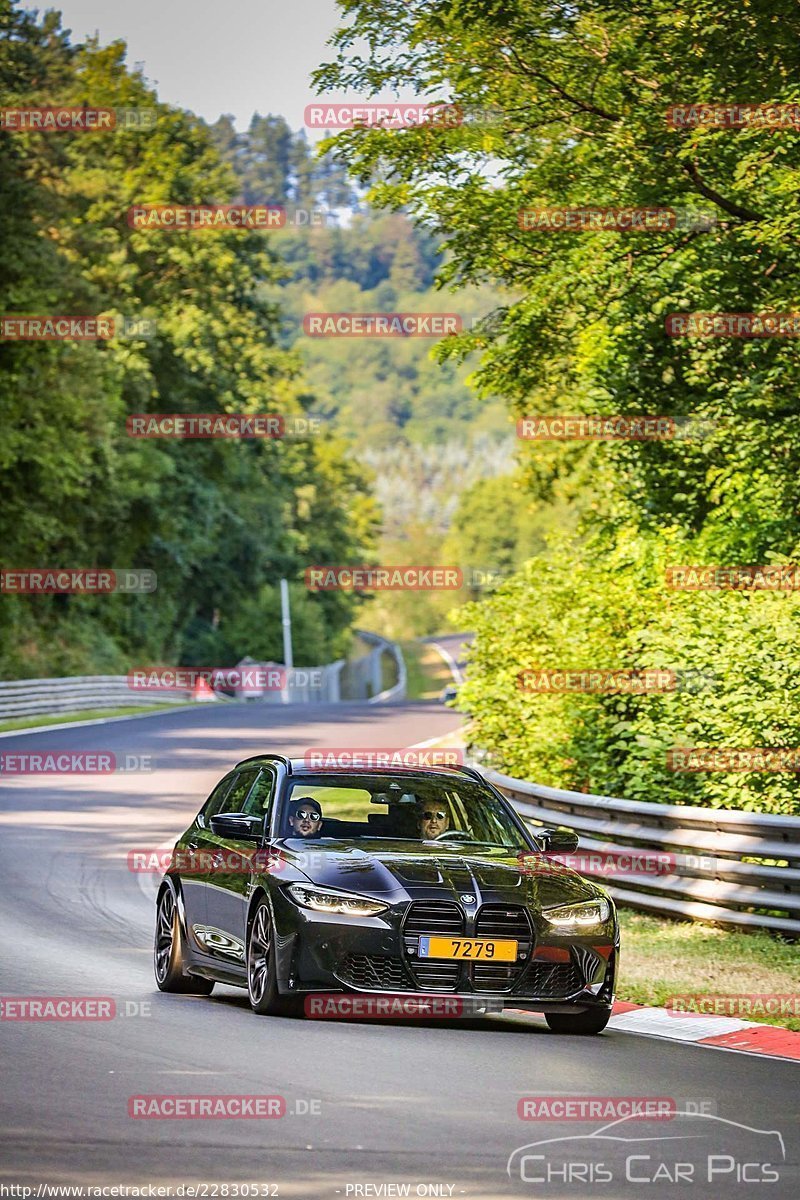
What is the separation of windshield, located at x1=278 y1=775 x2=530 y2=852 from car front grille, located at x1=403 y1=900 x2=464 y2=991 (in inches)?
37.1

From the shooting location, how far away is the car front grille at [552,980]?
33.1 feet

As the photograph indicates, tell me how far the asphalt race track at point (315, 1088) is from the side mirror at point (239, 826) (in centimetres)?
99

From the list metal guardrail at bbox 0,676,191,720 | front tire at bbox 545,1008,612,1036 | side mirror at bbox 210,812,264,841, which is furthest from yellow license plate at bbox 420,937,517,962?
metal guardrail at bbox 0,676,191,720

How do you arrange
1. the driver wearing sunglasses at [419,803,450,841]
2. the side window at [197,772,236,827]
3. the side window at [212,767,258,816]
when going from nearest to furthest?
the driver wearing sunglasses at [419,803,450,841] < the side window at [212,767,258,816] < the side window at [197,772,236,827]

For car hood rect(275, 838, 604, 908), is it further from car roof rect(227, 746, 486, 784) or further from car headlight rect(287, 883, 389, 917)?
car roof rect(227, 746, 486, 784)

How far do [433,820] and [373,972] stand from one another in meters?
1.46

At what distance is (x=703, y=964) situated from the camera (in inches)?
508

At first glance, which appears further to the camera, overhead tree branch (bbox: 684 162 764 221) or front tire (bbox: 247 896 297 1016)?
overhead tree branch (bbox: 684 162 764 221)

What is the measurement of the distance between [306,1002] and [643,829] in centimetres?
552

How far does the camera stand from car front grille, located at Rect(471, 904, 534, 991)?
9.95 meters

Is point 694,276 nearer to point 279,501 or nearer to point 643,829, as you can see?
point 643,829

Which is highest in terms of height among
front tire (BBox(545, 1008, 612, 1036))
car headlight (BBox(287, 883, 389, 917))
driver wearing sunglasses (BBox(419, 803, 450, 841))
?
driver wearing sunglasses (BBox(419, 803, 450, 841))

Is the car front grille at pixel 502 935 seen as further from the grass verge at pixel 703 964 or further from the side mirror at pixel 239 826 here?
the grass verge at pixel 703 964

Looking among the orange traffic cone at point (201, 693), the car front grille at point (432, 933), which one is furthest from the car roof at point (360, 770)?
the orange traffic cone at point (201, 693)
